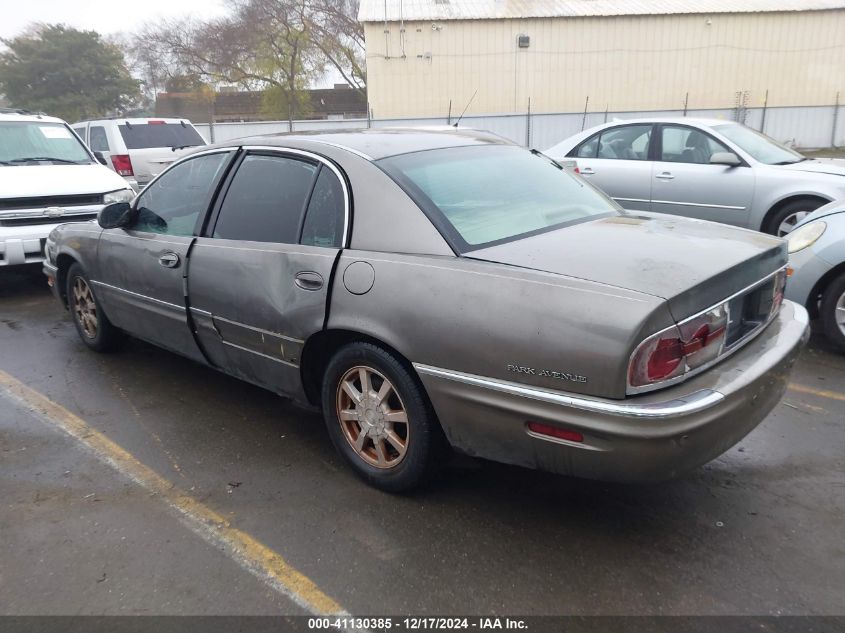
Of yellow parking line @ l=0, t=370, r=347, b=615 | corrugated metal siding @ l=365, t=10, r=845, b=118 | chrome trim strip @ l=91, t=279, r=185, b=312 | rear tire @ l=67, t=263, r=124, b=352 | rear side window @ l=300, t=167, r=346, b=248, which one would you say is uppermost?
corrugated metal siding @ l=365, t=10, r=845, b=118

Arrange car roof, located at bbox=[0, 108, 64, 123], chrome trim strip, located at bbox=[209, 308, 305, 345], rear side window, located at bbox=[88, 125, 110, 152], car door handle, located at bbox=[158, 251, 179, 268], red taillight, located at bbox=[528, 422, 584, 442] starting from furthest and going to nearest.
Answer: rear side window, located at bbox=[88, 125, 110, 152]
car roof, located at bbox=[0, 108, 64, 123]
car door handle, located at bbox=[158, 251, 179, 268]
chrome trim strip, located at bbox=[209, 308, 305, 345]
red taillight, located at bbox=[528, 422, 584, 442]

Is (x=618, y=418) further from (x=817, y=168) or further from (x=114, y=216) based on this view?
(x=817, y=168)

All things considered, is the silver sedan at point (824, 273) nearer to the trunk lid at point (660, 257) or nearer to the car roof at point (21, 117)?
the trunk lid at point (660, 257)

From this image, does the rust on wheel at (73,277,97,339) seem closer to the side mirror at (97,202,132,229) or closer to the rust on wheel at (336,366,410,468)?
the side mirror at (97,202,132,229)

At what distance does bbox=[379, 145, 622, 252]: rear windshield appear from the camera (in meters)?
2.99

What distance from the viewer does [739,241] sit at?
301 cm

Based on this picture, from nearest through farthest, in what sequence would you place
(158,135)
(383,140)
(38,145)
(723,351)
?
(723,351) → (383,140) → (38,145) → (158,135)

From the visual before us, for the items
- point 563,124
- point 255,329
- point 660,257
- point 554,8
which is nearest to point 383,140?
point 255,329

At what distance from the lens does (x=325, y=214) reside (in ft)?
10.6

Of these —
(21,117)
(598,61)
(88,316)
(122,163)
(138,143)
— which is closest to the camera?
(88,316)

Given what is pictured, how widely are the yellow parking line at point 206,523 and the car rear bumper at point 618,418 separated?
810 millimetres

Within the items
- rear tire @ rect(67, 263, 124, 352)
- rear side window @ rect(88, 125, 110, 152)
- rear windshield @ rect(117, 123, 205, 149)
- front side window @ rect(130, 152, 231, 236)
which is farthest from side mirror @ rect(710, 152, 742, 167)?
rear side window @ rect(88, 125, 110, 152)

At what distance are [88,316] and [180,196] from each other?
1.58 m

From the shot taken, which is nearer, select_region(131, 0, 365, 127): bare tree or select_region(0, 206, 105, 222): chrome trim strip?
select_region(0, 206, 105, 222): chrome trim strip
